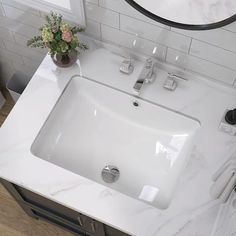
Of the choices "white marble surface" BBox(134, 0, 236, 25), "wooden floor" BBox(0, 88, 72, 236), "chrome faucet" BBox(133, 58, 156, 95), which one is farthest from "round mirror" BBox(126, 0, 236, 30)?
"wooden floor" BBox(0, 88, 72, 236)

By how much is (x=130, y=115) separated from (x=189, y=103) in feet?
0.79

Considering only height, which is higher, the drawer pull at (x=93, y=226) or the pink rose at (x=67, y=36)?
the pink rose at (x=67, y=36)

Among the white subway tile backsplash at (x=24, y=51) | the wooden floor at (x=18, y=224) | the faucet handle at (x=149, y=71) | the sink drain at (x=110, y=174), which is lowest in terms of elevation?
the wooden floor at (x=18, y=224)

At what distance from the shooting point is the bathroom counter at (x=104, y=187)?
1215 mm

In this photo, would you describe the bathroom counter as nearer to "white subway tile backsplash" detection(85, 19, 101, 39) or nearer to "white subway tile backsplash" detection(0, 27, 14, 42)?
"white subway tile backsplash" detection(85, 19, 101, 39)

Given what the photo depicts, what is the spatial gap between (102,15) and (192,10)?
376 millimetres

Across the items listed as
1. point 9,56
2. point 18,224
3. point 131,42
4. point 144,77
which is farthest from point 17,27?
point 18,224

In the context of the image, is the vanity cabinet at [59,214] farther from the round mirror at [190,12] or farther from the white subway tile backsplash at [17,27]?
the round mirror at [190,12]

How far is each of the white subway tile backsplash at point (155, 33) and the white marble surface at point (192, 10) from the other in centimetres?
10

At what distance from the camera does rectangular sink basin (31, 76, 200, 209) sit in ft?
4.54

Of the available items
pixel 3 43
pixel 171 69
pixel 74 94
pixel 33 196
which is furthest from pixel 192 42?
pixel 3 43

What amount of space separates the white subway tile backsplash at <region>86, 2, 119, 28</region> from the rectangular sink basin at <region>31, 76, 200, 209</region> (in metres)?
0.24

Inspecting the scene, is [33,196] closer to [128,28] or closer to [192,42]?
[128,28]

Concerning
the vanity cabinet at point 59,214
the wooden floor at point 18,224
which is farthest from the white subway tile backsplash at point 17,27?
the wooden floor at point 18,224
